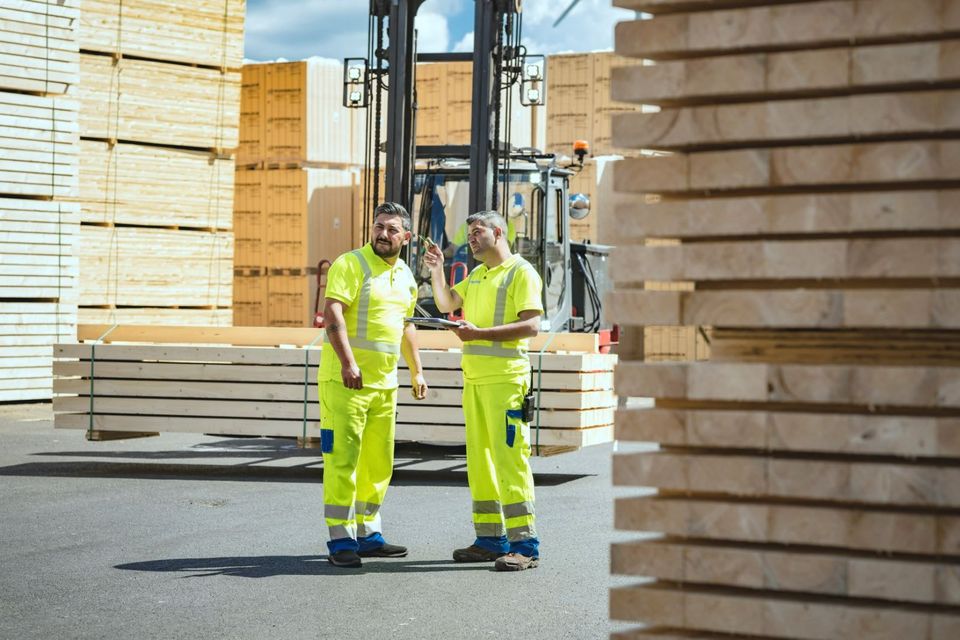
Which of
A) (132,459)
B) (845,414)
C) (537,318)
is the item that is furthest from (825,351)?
(132,459)

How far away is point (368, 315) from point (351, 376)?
1.33ft

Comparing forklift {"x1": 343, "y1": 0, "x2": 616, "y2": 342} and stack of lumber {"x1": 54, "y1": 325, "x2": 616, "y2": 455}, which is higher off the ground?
forklift {"x1": 343, "y1": 0, "x2": 616, "y2": 342}

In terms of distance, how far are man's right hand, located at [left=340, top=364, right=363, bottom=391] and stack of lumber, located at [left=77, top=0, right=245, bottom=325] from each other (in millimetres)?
9139

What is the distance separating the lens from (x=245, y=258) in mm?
18109

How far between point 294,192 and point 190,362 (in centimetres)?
750

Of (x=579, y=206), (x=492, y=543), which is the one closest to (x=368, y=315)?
(x=492, y=543)

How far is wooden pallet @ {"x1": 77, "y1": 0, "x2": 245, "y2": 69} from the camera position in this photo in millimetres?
14898

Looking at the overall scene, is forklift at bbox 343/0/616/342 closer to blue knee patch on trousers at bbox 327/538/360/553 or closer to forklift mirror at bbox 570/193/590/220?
forklift mirror at bbox 570/193/590/220

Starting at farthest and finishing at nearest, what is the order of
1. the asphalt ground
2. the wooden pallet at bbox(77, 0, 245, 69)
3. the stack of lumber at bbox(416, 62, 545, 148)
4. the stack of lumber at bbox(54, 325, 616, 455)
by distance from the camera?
the stack of lumber at bbox(416, 62, 545, 148), the wooden pallet at bbox(77, 0, 245, 69), the stack of lumber at bbox(54, 325, 616, 455), the asphalt ground

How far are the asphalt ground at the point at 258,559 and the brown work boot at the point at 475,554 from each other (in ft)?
0.15

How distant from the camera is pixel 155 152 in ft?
49.8

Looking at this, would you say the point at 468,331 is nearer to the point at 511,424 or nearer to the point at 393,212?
the point at 511,424

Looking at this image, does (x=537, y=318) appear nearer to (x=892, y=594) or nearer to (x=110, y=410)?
(x=892, y=594)

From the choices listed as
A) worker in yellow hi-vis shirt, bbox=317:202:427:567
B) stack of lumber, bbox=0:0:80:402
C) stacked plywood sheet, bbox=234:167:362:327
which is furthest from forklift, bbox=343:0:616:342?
stacked plywood sheet, bbox=234:167:362:327
